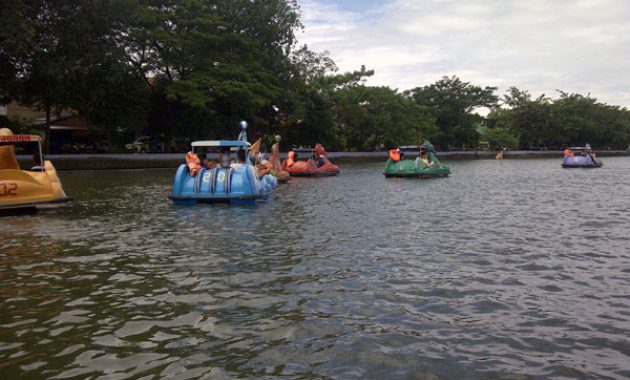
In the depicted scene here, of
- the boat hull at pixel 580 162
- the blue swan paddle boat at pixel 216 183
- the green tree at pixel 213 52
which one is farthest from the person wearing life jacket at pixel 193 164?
the boat hull at pixel 580 162

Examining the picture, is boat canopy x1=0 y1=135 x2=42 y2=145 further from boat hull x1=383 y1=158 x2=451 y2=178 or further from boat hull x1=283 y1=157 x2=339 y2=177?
boat hull x1=383 y1=158 x2=451 y2=178

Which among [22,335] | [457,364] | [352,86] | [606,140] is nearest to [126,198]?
[22,335]

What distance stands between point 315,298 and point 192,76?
42.5m

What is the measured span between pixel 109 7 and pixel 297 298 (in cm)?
3777

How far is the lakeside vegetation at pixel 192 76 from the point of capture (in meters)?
36.1

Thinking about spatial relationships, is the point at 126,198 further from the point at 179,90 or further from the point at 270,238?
the point at 179,90

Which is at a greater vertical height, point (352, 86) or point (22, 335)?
point (352, 86)

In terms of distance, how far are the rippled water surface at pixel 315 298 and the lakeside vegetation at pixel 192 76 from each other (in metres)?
26.6

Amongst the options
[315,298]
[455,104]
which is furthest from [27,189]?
[455,104]

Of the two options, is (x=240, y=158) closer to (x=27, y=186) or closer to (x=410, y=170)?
(x=27, y=186)

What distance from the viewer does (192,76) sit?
4631 centimetres

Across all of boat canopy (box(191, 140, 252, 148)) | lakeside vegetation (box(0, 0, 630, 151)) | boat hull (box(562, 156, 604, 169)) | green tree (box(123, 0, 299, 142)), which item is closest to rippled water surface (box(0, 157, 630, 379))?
boat canopy (box(191, 140, 252, 148))

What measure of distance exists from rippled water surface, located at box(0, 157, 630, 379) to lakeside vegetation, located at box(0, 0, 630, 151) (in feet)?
87.4

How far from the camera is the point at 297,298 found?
6.85m
